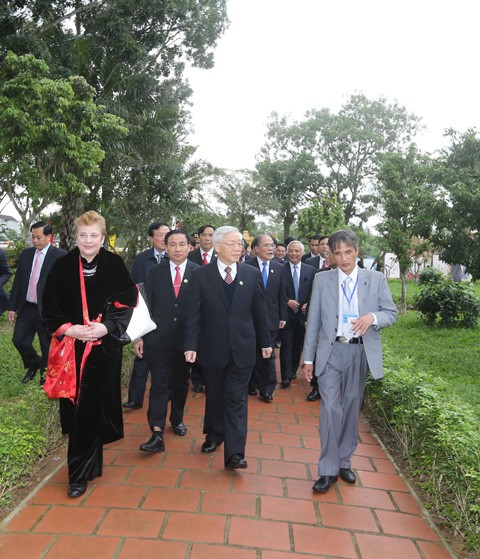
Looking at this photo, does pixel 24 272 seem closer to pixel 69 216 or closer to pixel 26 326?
pixel 26 326

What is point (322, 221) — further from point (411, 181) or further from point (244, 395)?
point (244, 395)

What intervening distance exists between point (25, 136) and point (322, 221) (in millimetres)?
17820

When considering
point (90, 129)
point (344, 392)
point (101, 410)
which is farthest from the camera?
point (90, 129)

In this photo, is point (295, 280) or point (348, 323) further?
point (295, 280)

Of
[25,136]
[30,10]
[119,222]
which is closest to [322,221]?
[119,222]

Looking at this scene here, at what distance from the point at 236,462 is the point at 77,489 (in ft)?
3.67

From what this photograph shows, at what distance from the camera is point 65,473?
3.78 meters

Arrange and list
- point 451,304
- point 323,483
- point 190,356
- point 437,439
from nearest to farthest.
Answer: point 437,439 < point 323,483 < point 190,356 < point 451,304

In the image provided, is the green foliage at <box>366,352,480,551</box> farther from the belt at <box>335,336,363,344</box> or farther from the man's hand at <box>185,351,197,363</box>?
the man's hand at <box>185,351,197,363</box>

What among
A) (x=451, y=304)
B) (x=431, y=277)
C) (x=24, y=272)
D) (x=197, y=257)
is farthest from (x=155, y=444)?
(x=431, y=277)

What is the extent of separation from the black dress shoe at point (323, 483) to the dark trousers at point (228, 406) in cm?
58

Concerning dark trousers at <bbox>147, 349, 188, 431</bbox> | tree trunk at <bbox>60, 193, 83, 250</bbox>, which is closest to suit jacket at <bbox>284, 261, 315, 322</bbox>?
dark trousers at <bbox>147, 349, 188, 431</bbox>

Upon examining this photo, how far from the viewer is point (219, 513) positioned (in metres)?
3.23

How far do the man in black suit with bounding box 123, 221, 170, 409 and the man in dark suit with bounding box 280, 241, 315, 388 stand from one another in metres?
1.72
